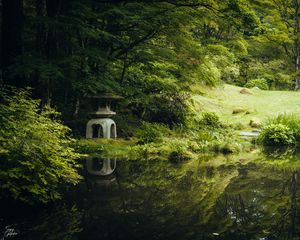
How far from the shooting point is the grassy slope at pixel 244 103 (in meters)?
17.7

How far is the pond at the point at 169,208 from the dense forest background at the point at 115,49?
10.1ft

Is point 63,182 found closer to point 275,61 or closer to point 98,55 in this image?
point 98,55

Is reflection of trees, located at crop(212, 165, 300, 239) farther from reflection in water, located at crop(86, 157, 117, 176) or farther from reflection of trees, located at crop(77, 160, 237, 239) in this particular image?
reflection in water, located at crop(86, 157, 117, 176)

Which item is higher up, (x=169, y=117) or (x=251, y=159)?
(x=169, y=117)

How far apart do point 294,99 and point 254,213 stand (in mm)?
18072

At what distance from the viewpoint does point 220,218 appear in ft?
13.4

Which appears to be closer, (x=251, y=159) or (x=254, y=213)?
(x=254, y=213)

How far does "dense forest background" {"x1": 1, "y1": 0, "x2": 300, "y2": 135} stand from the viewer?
26.6 feet

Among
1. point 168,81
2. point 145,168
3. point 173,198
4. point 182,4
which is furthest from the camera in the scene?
point 168,81

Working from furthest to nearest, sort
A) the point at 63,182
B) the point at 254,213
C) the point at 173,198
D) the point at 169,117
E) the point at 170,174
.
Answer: the point at 169,117
the point at 170,174
the point at 63,182
the point at 173,198
the point at 254,213

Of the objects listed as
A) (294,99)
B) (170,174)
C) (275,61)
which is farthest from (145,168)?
(275,61)

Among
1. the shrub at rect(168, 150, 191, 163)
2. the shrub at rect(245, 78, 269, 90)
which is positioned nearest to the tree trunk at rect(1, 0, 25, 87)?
the shrub at rect(168, 150, 191, 163)

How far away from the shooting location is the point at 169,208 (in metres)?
4.49

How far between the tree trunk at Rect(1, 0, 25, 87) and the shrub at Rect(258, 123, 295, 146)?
794cm
